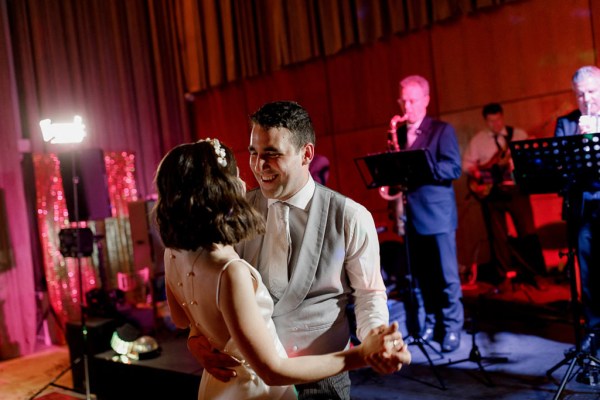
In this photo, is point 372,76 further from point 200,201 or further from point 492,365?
point 200,201

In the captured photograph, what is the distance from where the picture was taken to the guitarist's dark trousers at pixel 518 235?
5.80m

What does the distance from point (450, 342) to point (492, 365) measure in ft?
1.21

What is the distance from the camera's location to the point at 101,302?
16.8ft

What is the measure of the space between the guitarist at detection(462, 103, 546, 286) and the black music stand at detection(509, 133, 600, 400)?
2672mm

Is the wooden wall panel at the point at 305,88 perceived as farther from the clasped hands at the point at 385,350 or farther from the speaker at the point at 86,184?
the clasped hands at the point at 385,350

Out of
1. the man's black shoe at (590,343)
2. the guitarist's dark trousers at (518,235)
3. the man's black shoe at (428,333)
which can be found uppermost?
the guitarist's dark trousers at (518,235)

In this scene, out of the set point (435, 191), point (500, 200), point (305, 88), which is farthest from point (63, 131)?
point (500, 200)

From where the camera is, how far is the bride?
1.39 metres

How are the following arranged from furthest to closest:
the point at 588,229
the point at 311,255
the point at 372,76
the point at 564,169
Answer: the point at 372,76 < the point at 588,229 < the point at 564,169 < the point at 311,255

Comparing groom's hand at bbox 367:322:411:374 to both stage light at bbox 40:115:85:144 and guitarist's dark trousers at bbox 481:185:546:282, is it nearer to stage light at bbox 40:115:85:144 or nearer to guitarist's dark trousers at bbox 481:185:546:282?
stage light at bbox 40:115:85:144

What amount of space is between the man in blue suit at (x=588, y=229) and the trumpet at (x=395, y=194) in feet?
3.61

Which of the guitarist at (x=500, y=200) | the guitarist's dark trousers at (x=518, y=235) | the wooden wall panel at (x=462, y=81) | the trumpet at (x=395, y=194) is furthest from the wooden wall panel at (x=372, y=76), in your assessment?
the trumpet at (x=395, y=194)

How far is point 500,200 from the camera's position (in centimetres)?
587

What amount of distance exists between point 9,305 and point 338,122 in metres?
4.29
